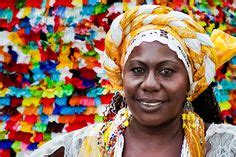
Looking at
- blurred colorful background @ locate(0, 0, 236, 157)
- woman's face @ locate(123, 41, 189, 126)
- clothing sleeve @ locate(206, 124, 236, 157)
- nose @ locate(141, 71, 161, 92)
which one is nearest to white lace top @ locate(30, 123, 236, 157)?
clothing sleeve @ locate(206, 124, 236, 157)

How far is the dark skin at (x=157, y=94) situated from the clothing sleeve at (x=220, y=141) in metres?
0.13

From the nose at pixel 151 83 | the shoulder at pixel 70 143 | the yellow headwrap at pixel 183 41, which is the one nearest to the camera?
the nose at pixel 151 83

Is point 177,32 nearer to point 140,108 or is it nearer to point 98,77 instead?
point 140,108

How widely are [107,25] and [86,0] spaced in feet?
0.70

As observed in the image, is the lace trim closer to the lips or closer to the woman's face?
the woman's face

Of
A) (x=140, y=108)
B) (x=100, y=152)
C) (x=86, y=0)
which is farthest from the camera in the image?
(x=86, y=0)

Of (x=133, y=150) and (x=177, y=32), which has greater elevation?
(x=177, y=32)

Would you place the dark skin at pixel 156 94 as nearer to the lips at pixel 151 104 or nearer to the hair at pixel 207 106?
the lips at pixel 151 104

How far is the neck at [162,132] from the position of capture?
267 centimetres

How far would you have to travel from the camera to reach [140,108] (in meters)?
2.57

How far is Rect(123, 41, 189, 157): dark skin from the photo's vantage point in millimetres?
2527

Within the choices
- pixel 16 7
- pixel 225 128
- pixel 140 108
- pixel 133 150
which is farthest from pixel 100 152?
pixel 16 7

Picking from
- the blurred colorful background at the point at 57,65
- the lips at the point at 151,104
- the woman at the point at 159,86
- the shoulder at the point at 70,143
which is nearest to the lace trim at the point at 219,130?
the woman at the point at 159,86

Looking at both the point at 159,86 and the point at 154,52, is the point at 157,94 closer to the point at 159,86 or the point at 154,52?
the point at 159,86
